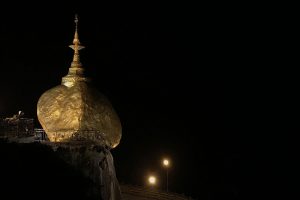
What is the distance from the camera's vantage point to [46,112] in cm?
2384

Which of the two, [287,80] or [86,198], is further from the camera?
[287,80]

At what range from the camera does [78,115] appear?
74.9 ft

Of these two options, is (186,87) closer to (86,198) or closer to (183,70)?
(183,70)

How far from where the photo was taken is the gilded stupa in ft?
74.4

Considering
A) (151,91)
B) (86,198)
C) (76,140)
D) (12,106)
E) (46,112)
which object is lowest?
(86,198)

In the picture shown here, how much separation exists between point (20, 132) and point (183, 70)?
51.1m

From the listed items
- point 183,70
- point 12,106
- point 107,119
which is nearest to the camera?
point 107,119

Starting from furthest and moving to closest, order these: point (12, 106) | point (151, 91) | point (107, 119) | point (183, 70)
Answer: point (183, 70)
point (151, 91)
point (12, 106)
point (107, 119)

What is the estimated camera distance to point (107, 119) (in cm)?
2370

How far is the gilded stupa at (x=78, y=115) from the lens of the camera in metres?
22.7

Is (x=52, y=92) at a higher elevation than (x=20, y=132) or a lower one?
higher

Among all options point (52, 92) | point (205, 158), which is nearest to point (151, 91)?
point (205, 158)

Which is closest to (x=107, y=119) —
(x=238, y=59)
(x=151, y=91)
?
(x=151, y=91)

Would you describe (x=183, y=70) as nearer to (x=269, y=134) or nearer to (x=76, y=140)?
(x=269, y=134)
